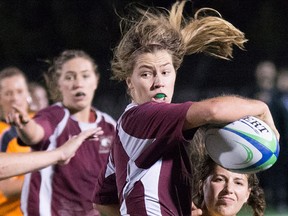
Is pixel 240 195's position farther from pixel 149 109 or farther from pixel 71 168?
pixel 71 168

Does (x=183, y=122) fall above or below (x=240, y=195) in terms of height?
above

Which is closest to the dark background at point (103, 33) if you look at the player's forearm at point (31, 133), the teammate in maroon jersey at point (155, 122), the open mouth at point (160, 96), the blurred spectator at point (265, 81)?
the blurred spectator at point (265, 81)

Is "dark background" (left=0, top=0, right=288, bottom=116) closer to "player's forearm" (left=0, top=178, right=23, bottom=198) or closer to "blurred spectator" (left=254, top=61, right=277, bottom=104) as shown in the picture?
"blurred spectator" (left=254, top=61, right=277, bottom=104)

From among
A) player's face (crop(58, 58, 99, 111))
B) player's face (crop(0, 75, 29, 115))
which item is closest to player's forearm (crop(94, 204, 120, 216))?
player's face (crop(58, 58, 99, 111))

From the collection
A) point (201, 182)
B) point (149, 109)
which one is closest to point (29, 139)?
point (201, 182)

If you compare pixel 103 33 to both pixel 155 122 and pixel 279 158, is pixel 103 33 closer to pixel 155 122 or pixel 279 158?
pixel 279 158

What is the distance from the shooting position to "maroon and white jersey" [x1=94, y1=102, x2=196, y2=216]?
367 centimetres

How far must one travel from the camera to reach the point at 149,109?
3.71m

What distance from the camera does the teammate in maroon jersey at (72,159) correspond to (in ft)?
20.4

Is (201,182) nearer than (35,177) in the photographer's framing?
Yes

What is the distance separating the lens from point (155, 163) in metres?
3.73

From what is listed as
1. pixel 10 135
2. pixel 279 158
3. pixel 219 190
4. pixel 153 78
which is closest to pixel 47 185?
pixel 10 135

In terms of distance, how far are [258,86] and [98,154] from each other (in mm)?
5609

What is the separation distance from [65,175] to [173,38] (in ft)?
7.81
